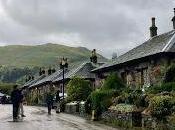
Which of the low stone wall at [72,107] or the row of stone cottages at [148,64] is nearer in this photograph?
the row of stone cottages at [148,64]

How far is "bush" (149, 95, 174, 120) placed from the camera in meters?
20.1

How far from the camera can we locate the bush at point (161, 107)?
793 inches

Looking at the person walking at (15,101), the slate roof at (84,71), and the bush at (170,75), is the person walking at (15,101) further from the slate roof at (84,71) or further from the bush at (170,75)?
the slate roof at (84,71)

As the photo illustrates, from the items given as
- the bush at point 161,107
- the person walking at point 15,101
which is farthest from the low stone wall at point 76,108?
the bush at point 161,107

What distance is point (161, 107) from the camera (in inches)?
801

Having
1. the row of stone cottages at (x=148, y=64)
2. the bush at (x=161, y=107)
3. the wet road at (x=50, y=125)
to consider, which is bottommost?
the wet road at (x=50, y=125)

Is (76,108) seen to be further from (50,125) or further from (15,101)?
(50,125)

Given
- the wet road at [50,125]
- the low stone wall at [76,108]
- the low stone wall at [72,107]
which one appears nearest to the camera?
the wet road at [50,125]

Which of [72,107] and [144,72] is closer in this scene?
[144,72]

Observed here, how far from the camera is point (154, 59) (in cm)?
3466

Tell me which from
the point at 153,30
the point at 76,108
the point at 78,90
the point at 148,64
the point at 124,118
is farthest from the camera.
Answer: the point at 153,30

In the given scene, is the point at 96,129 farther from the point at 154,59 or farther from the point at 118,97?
the point at 154,59

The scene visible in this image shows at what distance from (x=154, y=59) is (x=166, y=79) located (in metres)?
5.14

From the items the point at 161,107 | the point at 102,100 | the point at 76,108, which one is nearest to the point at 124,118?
the point at 161,107
